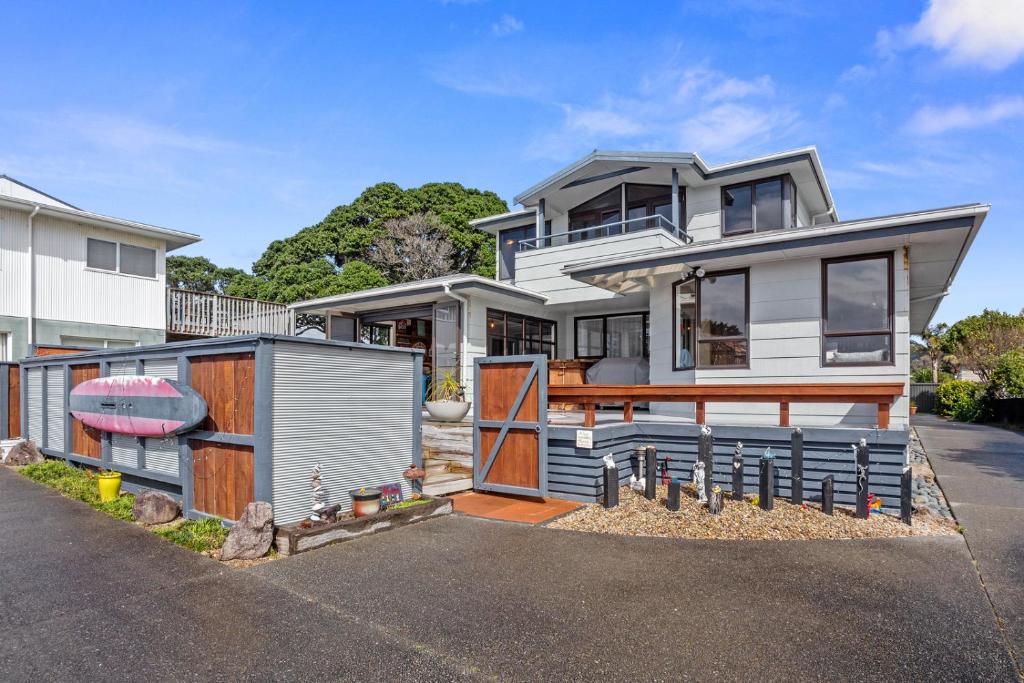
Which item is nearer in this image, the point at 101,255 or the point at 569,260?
the point at 569,260

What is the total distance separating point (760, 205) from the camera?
13008 mm

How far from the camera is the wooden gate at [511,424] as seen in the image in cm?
657


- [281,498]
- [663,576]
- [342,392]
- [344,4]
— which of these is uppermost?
[344,4]

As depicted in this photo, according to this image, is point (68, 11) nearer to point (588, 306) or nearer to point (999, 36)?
point (588, 306)

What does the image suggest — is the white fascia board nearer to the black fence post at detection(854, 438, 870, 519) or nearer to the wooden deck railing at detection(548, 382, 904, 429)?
the wooden deck railing at detection(548, 382, 904, 429)

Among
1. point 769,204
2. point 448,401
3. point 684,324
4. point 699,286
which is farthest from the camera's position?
point 769,204

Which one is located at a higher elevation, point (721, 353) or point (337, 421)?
point (721, 353)

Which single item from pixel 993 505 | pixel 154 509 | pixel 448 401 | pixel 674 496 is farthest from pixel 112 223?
pixel 993 505

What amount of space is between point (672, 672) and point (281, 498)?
11.8ft

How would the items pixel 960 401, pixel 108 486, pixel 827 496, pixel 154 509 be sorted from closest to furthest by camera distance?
pixel 154 509, pixel 827 496, pixel 108 486, pixel 960 401

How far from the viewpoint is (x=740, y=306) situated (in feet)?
29.5

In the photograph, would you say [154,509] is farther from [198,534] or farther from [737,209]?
[737,209]

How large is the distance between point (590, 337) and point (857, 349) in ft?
24.4

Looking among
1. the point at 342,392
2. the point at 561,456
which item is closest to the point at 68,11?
the point at 342,392
